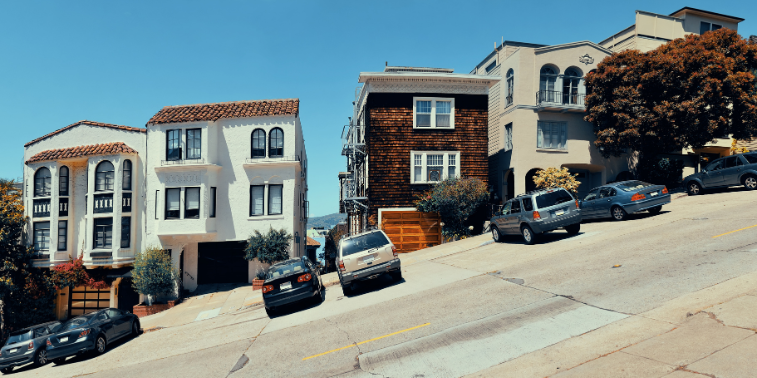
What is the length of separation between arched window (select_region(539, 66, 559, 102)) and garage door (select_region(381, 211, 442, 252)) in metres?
9.92

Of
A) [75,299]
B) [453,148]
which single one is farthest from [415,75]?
[75,299]

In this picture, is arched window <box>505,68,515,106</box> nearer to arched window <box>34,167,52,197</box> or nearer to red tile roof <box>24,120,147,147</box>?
red tile roof <box>24,120,147,147</box>

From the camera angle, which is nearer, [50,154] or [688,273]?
[688,273]

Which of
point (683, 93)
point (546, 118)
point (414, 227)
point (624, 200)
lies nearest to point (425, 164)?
point (414, 227)

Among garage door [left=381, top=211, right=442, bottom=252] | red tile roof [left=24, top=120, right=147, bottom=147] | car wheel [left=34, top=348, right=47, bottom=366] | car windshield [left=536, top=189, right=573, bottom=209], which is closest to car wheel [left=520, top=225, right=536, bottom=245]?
car windshield [left=536, top=189, right=573, bottom=209]

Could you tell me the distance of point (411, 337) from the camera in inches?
360

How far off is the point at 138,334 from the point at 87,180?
1146 centimetres

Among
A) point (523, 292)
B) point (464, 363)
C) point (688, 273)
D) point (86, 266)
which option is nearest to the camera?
point (464, 363)

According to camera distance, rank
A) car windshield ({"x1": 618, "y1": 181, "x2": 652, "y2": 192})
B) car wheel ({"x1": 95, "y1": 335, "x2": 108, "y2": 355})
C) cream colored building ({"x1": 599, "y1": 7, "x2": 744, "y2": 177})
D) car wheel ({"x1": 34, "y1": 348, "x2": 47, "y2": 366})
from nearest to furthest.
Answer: car wheel ({"x1": 95, "y1": 335, "x2": 108, "y2": 355}) < car wheel ({"x1": 34, "y1": 348, "x2": 47, "y2": 366}) < car windshield ({"x1": 618, "y1": 181, "x2": 652, "y2": 192}) < cream colored building ({"x1": 599, "y1": 7, "x2": 744, "y2": 177})

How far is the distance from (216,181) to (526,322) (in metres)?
18.6

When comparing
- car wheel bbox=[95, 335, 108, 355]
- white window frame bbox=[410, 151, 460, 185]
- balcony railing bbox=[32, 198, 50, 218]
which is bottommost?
car wheel bbox=[95, 335, 108, 355]

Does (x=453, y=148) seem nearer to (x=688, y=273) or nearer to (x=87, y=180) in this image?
(x=688, y=273)

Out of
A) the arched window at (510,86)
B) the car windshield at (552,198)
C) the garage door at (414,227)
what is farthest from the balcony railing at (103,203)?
the arched window at (510,86)

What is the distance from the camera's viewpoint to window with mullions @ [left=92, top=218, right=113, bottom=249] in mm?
22969
